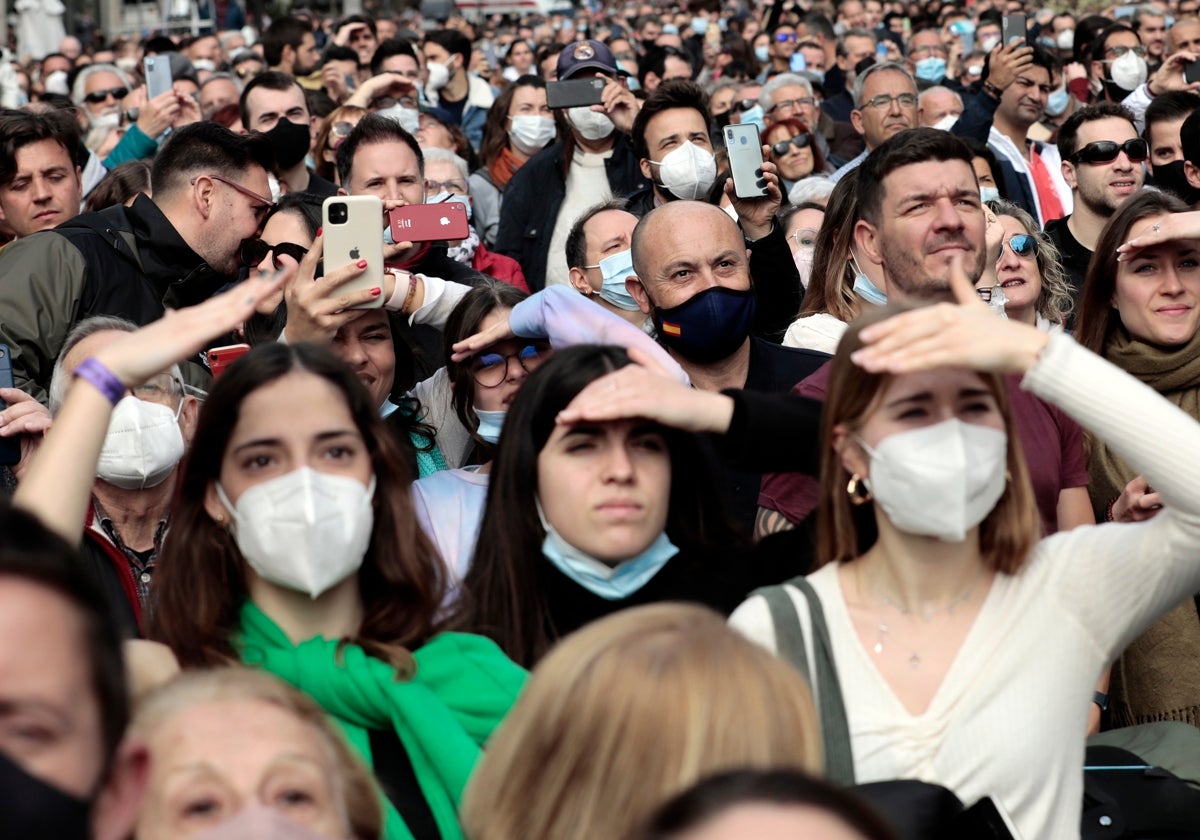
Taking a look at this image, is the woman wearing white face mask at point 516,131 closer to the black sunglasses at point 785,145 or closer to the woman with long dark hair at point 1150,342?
the black sunglasses at point 785,145

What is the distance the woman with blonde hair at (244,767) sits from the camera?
253 cm

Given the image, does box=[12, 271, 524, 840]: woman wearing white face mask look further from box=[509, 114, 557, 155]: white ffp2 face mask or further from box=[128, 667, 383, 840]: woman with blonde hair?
box=[509, 114, 557, 155]: white ffp2 face mask

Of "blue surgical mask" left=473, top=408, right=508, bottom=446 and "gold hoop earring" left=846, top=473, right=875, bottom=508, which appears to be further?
"blue surgical mask" left=473, top=408, right=508, bottom=446

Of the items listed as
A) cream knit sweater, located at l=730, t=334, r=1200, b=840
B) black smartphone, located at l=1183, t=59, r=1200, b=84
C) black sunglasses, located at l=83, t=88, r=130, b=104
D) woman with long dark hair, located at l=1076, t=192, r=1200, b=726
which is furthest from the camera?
black sunglasses, located at l=83, t=88, r=130, b=104

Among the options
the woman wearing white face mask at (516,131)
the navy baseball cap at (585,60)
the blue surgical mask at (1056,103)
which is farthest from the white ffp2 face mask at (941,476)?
the blue surgical mask at (1056,103)

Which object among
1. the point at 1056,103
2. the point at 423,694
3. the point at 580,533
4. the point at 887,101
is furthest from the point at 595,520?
the point at 1056,103

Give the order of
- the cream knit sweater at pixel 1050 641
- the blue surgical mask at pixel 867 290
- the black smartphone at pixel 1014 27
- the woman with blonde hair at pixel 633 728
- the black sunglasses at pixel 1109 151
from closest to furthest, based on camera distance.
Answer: the woman with blonde hair at pixel 633 728, the cream knit sweater at pixel 1050 641, the blue surgical mask at pixel 867 290, the black sunglasses at pixel 1109 151, the black smartphone at pixel 1014 27

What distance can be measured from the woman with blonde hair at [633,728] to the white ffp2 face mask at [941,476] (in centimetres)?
80

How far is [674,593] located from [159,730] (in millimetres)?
1430

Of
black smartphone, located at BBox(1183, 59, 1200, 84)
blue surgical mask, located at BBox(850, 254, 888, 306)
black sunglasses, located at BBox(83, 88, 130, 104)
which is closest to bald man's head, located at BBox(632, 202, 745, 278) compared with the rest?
blue surgical mask, located at BBox(850, 254, 888, 306)

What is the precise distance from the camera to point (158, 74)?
993cm

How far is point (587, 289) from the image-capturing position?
262 inches

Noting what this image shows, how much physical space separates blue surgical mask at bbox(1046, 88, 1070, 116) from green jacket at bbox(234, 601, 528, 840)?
9.16 metres

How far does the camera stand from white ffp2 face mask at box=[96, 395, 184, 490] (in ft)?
15.6
